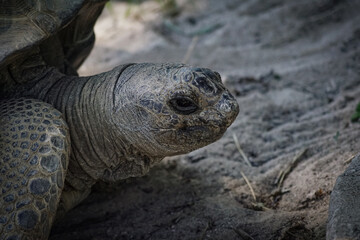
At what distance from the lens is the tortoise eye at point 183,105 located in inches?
77.0

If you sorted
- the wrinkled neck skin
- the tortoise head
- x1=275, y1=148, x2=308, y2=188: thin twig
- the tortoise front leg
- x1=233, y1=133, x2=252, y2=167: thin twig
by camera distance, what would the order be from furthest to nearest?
x1=233, y1=133, x2=252, y2=167: thin twig, x1=275, y1=148, x2=308, y2=188: thin twig, the wrinkled neck skin, the tortoise head, the tortoise front leg

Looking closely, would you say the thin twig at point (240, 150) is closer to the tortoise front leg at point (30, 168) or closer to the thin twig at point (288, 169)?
the thin twig at point (288, 169)

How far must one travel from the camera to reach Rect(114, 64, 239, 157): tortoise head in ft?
6.41

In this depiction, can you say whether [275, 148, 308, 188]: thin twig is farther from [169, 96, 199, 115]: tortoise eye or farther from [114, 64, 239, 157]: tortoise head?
[169, 96, 199, 115]: tortoise eye

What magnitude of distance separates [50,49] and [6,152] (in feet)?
2.73

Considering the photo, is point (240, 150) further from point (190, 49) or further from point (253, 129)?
point (190, 49)

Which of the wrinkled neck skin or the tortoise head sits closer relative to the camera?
the tortoise head

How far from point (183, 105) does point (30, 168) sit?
75cm

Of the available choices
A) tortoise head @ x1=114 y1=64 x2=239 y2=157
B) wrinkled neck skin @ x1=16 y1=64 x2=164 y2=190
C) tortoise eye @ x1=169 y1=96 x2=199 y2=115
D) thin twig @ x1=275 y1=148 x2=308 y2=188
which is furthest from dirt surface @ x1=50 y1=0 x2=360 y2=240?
tortoise eye @ x1=169 y1=96 x2=199 y2=115

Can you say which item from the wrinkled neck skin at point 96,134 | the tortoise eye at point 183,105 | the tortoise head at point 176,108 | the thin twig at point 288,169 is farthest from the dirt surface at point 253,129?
the tortoise eye at point 183,105

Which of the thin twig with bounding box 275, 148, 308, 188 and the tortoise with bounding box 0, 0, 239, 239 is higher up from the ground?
the tortoise with bounding box 0, 0, 239, 239

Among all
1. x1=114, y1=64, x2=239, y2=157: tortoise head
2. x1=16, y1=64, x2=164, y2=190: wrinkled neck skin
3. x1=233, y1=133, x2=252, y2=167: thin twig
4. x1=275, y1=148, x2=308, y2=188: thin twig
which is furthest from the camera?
x1=233, y1=133, x2=252, y2=167: thin twig

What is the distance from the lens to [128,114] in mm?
2117

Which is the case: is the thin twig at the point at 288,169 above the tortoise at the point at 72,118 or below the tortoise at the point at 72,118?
below
